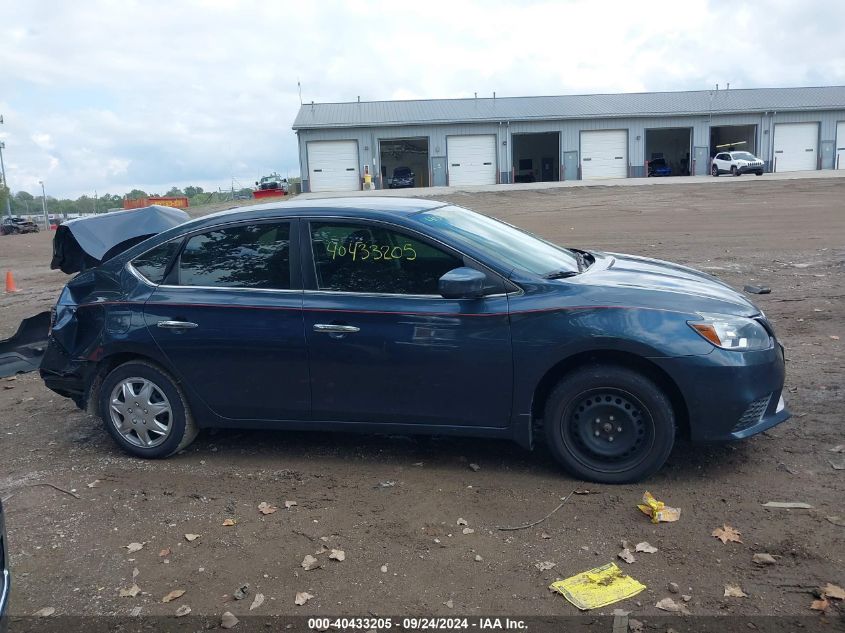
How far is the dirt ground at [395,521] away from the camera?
3.62 metres

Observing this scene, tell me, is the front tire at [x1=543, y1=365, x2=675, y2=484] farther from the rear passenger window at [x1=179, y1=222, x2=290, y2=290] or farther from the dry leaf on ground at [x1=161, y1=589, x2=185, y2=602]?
the dry leaf on ground at [x1=161, y1=589, x2=185, y2=602]

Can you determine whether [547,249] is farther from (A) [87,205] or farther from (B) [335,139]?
(A) [87,205]

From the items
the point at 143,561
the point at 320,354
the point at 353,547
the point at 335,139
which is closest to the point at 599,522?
the point at 353,547

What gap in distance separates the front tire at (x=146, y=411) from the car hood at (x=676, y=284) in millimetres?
2931

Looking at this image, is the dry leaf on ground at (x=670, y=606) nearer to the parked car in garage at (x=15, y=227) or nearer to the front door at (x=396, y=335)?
the front door at (x=396, y=335)

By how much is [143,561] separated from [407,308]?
2054 mm

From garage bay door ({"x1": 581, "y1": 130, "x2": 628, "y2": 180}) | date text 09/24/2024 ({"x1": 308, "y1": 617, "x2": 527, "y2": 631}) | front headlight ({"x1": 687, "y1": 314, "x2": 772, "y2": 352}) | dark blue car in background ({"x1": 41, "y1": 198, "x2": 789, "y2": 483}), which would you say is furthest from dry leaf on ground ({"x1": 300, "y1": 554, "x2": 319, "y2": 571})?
garage bay door ({"x1": 581, "y1": 130, "x2": 628, "y2": 180})

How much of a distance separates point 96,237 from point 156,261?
7.91 feet

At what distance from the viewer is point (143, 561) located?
13.3 feet

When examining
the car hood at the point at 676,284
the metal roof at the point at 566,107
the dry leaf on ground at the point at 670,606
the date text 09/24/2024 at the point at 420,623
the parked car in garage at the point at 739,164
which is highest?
the metal roof at the point at 566,107

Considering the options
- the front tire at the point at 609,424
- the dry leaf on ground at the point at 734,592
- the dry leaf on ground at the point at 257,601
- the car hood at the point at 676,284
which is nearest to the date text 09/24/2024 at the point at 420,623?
the dry leaf on ground at the point at 257,601

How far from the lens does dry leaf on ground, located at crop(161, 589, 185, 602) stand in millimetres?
3682

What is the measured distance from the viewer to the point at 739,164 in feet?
145

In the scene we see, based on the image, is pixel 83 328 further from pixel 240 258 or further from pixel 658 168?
pixel 658 168
